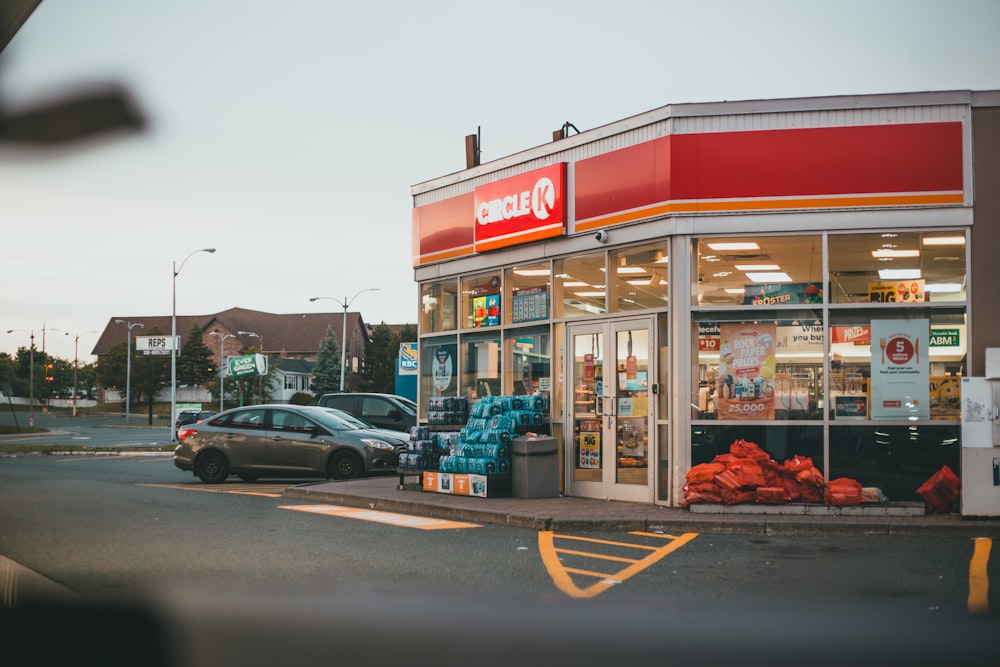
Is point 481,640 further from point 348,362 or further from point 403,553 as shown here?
point 348,362

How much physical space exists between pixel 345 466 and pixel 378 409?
5337mm

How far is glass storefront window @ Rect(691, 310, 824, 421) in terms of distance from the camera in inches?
484

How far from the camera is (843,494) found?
11.5 m

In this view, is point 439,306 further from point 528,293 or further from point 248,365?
point 248,365

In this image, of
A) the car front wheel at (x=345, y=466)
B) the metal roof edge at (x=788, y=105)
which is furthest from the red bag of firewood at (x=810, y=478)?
the car front wheel at (x=345, y=466)

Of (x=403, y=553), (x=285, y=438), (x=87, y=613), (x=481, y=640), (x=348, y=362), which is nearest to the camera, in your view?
(x=87, y=613)

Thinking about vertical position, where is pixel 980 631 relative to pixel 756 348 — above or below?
below

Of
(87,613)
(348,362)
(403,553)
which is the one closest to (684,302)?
(403,553)

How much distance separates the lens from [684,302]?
12664mm

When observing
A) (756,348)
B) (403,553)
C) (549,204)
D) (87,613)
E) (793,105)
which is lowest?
(403,553)

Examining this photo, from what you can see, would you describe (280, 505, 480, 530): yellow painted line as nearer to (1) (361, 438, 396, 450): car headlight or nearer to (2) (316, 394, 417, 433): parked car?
(1) (361, 438, 396, 450): car headlight

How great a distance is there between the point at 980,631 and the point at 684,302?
740 cm

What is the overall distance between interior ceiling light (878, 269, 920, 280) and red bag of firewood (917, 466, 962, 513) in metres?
2.54

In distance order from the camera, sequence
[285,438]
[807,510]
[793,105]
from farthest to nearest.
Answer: [285,438], [793,105], [807,510]
